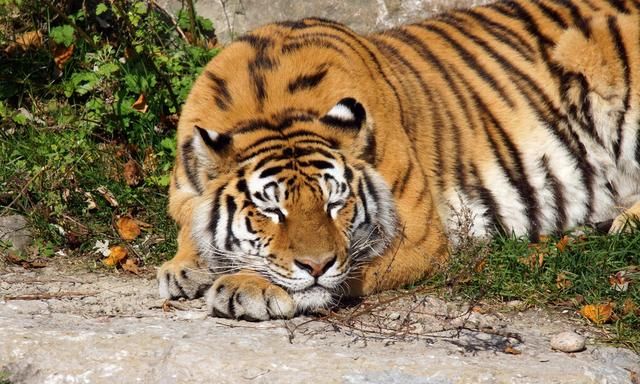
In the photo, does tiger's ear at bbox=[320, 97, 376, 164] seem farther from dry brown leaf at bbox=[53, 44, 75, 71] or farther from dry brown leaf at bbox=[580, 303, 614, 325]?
dry brown leaf at bbox=[53, 44, 75, 71]

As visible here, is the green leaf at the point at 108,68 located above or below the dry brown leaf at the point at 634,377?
above

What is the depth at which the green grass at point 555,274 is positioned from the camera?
4699 millimetres

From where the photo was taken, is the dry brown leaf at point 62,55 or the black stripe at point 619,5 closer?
the black stripe at point 619,5

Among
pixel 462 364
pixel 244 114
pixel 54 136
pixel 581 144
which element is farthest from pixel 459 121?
pixel 54 136

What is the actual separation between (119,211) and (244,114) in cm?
137

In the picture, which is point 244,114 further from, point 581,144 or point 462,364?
point 581,144

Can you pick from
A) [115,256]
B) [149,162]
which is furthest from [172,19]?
[115,256]

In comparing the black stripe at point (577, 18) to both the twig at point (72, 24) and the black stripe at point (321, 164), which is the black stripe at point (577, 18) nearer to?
the black stripe at point (321, 164)

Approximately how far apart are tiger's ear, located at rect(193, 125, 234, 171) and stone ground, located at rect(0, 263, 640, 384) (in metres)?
0.65

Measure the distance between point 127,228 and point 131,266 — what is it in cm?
38

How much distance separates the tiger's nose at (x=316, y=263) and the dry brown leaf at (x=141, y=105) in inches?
89.6

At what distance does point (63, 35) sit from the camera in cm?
634

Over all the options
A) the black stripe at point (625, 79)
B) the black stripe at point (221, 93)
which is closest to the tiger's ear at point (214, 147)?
the black stripe at point (221, 93)

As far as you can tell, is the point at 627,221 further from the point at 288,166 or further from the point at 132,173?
the point at 132,173
